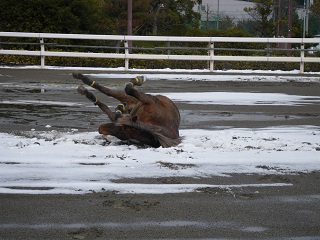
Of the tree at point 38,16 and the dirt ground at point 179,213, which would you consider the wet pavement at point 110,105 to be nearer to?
the dirt ground at point 179,213

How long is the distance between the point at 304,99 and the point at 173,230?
1017cm

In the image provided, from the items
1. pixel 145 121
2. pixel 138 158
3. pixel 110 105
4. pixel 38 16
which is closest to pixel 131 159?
pixel 138 158

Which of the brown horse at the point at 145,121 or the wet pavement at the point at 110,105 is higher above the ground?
the brown horse at the point at 145,121

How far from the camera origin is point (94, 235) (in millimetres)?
5098

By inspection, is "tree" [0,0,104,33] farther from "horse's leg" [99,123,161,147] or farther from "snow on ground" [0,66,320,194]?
"horse's leg" [99,123,161,147]

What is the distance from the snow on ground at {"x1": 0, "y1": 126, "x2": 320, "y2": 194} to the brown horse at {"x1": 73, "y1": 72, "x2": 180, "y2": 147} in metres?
0.14

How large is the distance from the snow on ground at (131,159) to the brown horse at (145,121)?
0.47 ft

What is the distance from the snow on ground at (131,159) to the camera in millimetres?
6559

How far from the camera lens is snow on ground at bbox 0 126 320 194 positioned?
6.56m

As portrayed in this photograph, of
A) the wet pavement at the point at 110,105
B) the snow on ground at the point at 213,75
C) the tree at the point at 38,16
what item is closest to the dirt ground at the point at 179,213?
the wet pavement at the point at 110,105

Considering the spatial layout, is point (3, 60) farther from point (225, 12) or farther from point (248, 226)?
point (225, 12)

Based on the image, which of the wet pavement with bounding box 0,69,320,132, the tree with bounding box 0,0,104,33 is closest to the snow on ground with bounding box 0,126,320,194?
the wet pavement with bounding box 0,69,320,132

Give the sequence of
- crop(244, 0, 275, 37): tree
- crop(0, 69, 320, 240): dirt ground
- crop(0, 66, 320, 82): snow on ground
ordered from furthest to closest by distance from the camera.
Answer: crop(244, 0, 275, 37): tree
crop(0, 66, 320, 82): snow on ground
crop(0, 69, 320, 240): dirt ground

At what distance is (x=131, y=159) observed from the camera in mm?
7598
